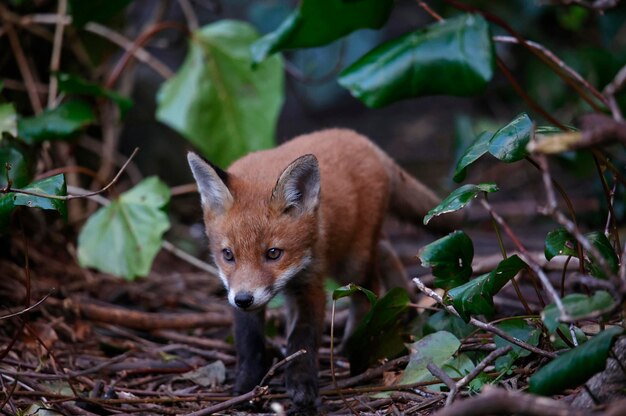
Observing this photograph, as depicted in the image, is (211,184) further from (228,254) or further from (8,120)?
(8,120)

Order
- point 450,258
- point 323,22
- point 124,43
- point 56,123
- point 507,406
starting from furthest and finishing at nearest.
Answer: point 124,43
point 56,123
point 323,22
point 450,258
point 507,406

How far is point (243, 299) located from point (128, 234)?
1593 mm

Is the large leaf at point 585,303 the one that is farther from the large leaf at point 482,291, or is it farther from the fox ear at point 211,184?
the fox ear at point 211,184

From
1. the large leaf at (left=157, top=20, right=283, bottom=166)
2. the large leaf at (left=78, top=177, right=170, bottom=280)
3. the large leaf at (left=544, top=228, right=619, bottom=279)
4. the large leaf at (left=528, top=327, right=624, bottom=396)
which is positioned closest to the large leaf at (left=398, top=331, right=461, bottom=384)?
the large leaf at (left=544, top=228, right=619, bottom=279)

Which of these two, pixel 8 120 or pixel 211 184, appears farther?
pixel 8 120

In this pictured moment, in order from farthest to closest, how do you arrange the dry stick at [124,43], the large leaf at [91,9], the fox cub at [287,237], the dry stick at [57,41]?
the dry stick at [124,43] → the dry stick at [57,41] → the large leaf at [91,9] → the fox cub at [287,237]

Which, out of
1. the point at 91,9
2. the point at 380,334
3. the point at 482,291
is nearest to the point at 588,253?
the point at 482,291

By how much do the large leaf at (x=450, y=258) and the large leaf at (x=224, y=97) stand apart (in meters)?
2.55

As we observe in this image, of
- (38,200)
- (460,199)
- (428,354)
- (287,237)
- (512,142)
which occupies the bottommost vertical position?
(428,354)

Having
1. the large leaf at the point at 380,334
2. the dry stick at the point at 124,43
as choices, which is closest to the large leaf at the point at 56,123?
the dry stick at the point at 124,43

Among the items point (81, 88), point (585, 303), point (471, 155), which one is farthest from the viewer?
point (81, 88)

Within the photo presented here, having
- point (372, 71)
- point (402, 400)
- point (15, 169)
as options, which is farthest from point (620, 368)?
point (15, 169)

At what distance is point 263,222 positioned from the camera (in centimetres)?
397

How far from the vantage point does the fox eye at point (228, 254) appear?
157 inches
